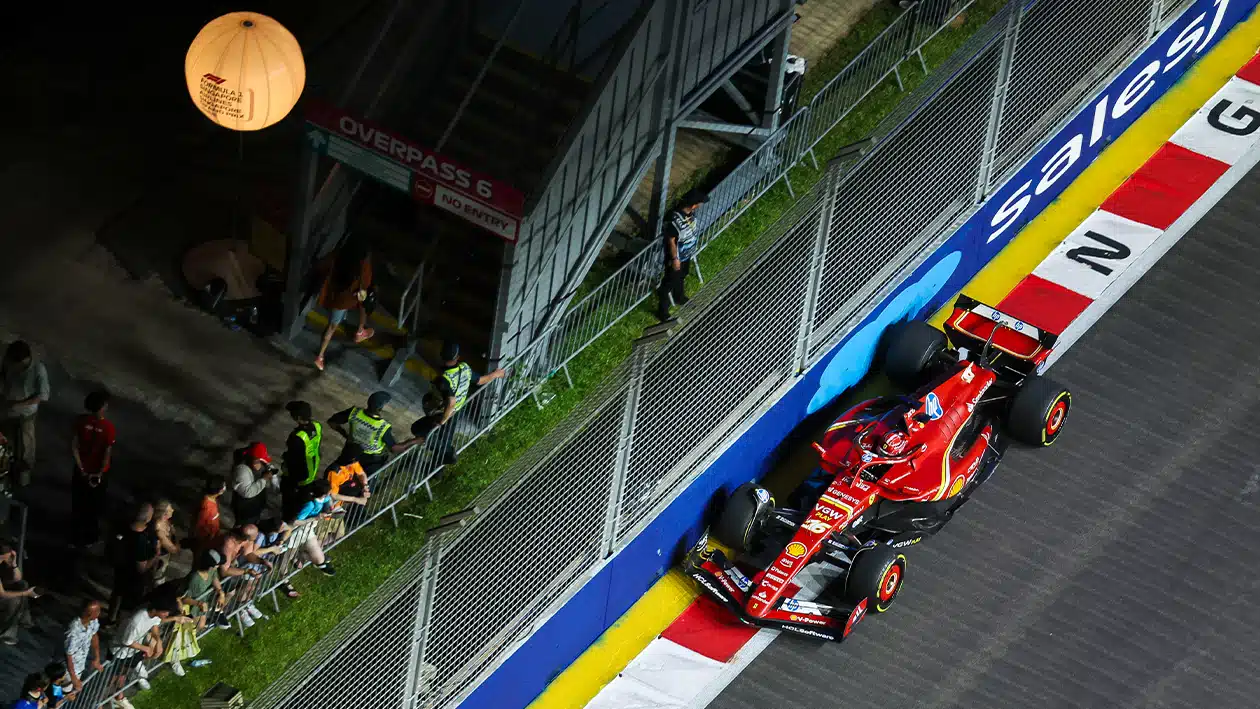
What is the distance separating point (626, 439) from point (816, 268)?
269cm

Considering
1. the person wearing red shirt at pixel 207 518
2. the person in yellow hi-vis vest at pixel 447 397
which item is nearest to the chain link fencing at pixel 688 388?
the person in yellow hi-vis vest at pixel 447 397

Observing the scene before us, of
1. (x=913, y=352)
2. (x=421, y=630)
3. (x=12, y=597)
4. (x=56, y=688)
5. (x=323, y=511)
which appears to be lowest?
(x=12, y=597)

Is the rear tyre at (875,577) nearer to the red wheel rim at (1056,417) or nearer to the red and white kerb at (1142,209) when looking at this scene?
the red wheel rim at (1056,417)

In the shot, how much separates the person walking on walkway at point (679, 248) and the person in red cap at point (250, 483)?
4247 millimetres

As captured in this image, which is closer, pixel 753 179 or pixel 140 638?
pixel 140 638

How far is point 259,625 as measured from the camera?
779 inches

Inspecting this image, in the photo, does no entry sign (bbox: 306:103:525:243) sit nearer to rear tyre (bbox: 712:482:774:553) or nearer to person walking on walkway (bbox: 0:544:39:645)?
rear tyre (bbox: 712:482:774:553)

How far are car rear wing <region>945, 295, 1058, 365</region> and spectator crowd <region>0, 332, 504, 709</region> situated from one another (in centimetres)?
460

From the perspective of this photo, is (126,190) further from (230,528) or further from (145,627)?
(145,627)

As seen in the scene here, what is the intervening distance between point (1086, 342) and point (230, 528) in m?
8.43

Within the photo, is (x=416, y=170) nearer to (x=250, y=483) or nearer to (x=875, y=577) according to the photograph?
(x=250, y=483)

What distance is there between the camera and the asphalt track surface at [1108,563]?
20.6 metres

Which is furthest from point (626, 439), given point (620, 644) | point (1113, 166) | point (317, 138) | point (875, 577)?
point (1113, 166)

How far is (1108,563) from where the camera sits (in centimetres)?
2156
